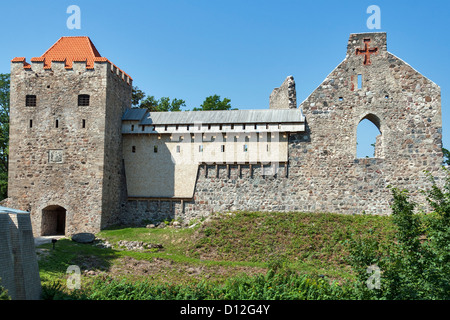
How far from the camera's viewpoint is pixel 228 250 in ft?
62.3

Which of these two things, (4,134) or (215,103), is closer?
(4,134)

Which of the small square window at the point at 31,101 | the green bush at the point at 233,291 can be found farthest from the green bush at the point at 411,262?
the small square window at the point at 31,101

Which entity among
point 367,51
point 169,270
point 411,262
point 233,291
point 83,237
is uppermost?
point 367,51

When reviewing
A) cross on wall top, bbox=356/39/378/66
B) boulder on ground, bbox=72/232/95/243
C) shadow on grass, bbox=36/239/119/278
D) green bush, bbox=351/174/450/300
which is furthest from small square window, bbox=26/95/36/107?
A: green bush, bbox=351/174/450/300

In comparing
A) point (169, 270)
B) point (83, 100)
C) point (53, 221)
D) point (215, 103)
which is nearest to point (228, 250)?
point (169, 270)

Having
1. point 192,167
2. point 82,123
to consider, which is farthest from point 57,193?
point 192,167

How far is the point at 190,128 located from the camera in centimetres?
2441

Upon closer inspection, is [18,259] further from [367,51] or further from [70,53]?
[367,51]

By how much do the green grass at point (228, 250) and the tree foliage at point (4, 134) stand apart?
1333cm

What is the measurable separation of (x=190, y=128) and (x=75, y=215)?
821 cm

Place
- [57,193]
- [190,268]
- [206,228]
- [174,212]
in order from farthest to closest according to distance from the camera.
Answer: [174,212] < [57,193] < [206,228] < [190,268]

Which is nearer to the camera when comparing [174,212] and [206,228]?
[206,228]

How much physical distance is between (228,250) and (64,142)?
1129 cm
